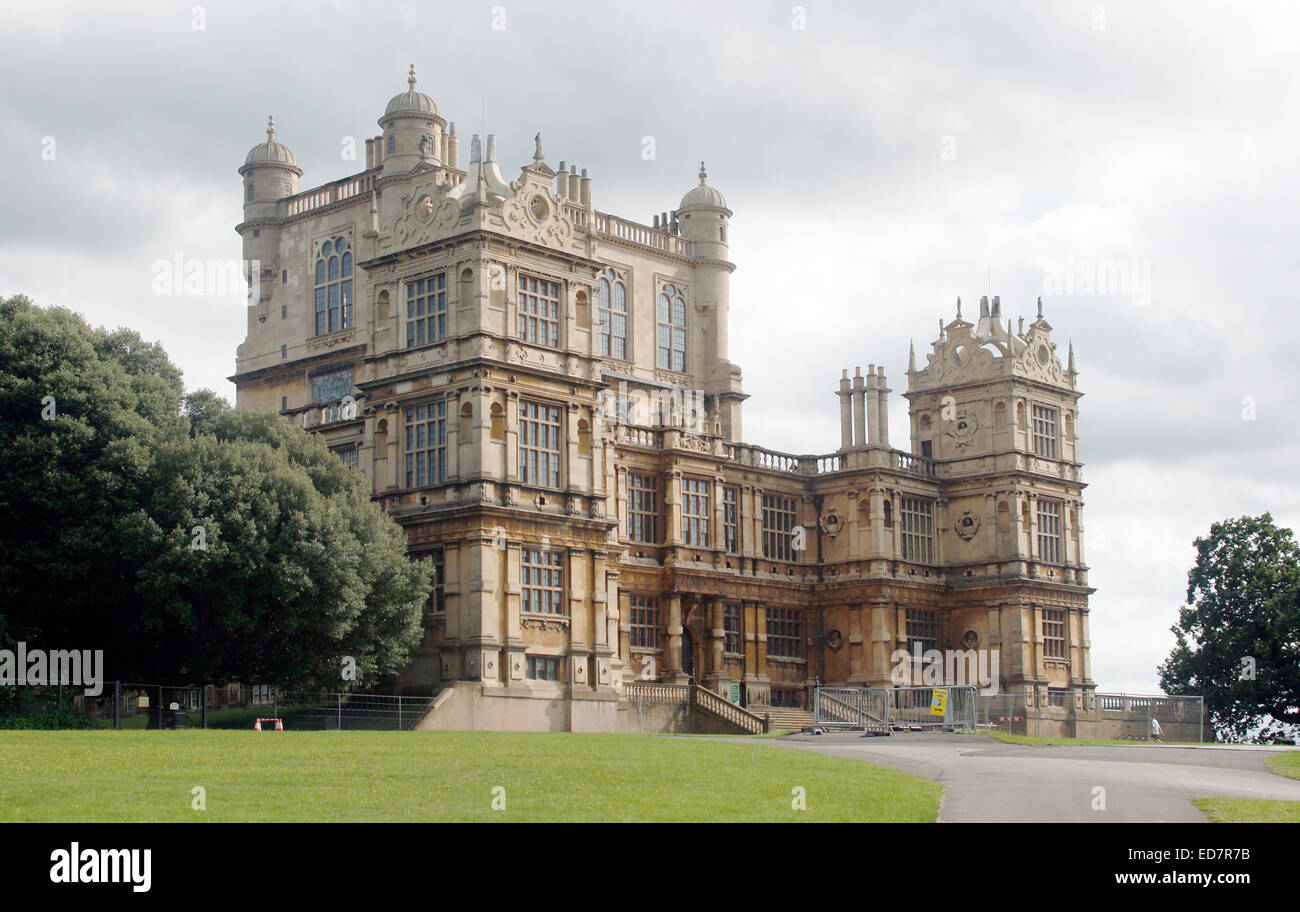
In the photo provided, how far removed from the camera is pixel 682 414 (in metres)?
77.7

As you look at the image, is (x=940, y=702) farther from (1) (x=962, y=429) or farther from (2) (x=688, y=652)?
(1) (x=962, y=429)

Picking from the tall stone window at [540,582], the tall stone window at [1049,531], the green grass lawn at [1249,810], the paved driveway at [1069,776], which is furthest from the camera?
the tall stone window at [1049,531]

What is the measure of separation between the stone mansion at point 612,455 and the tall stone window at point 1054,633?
141 millimetres

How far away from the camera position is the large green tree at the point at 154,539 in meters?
47.0

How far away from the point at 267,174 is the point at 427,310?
20.4 metres

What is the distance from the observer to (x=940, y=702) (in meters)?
64.6

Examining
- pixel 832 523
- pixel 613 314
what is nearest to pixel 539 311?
pixel 613 314

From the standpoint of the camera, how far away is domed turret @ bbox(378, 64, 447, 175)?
68875mm

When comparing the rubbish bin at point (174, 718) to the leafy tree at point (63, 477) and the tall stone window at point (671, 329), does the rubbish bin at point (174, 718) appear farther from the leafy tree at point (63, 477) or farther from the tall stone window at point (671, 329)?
the tall stone window at point (671, 329)

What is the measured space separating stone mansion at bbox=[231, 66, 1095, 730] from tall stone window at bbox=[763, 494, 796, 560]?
21 cm

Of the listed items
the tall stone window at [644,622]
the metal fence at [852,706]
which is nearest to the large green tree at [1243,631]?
the metal fence at [852,706]

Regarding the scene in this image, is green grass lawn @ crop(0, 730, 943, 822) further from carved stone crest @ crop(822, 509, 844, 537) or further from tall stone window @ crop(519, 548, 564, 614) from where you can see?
carved stone crest @ crop(822, 509, 844, 537)

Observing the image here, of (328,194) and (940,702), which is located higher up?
(328,194)
